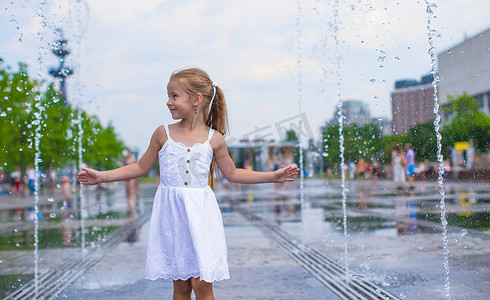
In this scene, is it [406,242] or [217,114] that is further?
[406,242]

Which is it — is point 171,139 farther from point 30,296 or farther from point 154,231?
point 30,296

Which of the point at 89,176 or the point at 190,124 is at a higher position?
the point at 190,124

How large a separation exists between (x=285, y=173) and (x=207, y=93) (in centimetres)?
61

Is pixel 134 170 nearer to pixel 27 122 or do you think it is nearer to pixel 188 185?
pixel 188 185

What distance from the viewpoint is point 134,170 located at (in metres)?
3.12

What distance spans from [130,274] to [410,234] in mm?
4000

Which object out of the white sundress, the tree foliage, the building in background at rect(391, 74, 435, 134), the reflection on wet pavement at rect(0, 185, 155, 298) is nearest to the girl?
the white sundress

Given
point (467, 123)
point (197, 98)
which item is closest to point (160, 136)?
point (197, 98)

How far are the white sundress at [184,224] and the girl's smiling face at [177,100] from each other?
15 centimetres

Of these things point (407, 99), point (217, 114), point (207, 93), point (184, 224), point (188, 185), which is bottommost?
point (184, 224)

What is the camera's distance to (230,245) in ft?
23.7

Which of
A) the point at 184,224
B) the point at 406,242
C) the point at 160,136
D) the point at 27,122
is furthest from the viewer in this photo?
the point at 27,122

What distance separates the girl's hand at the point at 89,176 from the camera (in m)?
3.04

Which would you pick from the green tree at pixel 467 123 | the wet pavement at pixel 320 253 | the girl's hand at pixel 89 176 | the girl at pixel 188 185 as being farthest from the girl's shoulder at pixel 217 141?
the green tree at pixel 467 123
